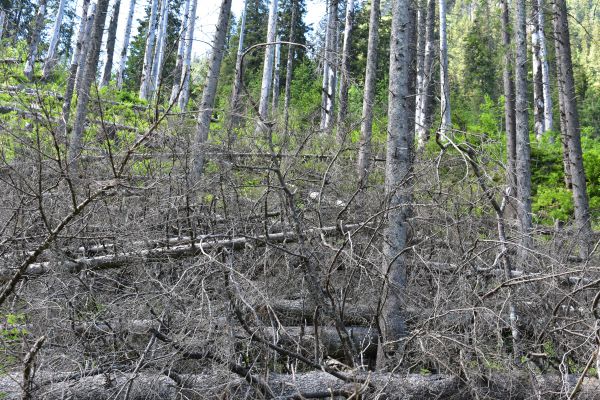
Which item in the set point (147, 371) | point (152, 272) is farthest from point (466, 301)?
point (152, 272)

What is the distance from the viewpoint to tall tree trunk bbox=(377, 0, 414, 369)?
5.81m

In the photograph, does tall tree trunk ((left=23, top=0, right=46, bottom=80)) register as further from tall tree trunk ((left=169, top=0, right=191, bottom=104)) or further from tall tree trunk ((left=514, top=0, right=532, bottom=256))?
tall tree trunk ((left=514, top=0, right=532, bottom=256))

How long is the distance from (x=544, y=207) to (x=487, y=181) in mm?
8531

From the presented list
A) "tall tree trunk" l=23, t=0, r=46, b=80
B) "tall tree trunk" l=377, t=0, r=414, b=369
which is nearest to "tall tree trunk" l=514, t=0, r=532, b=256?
"tall tree trunk" l=377, t=0, r=414, b=369

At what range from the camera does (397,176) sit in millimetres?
6148

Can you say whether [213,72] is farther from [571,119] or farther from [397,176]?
[571,119]

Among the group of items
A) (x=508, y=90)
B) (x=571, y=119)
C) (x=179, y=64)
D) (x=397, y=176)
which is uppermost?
(x=508, y=90)

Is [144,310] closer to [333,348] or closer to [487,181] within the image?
[333,348]

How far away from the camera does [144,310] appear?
206 inches

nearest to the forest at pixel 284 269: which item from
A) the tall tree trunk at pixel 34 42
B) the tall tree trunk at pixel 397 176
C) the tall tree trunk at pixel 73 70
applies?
the tall tree trunk at pixel 397 176

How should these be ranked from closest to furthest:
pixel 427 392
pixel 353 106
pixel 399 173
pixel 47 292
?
1. pixel 427 392
2. pixel 47 292
3. pixel 399 173
4. pixel 353 106

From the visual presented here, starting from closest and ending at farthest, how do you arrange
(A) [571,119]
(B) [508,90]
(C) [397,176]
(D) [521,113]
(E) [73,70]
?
(C) [397,176] < (D) [521,113] < (A) [571,119] < (B) [508,90] < (E) [73,70]

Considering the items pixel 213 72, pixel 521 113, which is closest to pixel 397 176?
pixel 213 72

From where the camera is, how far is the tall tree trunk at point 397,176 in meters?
5.81
